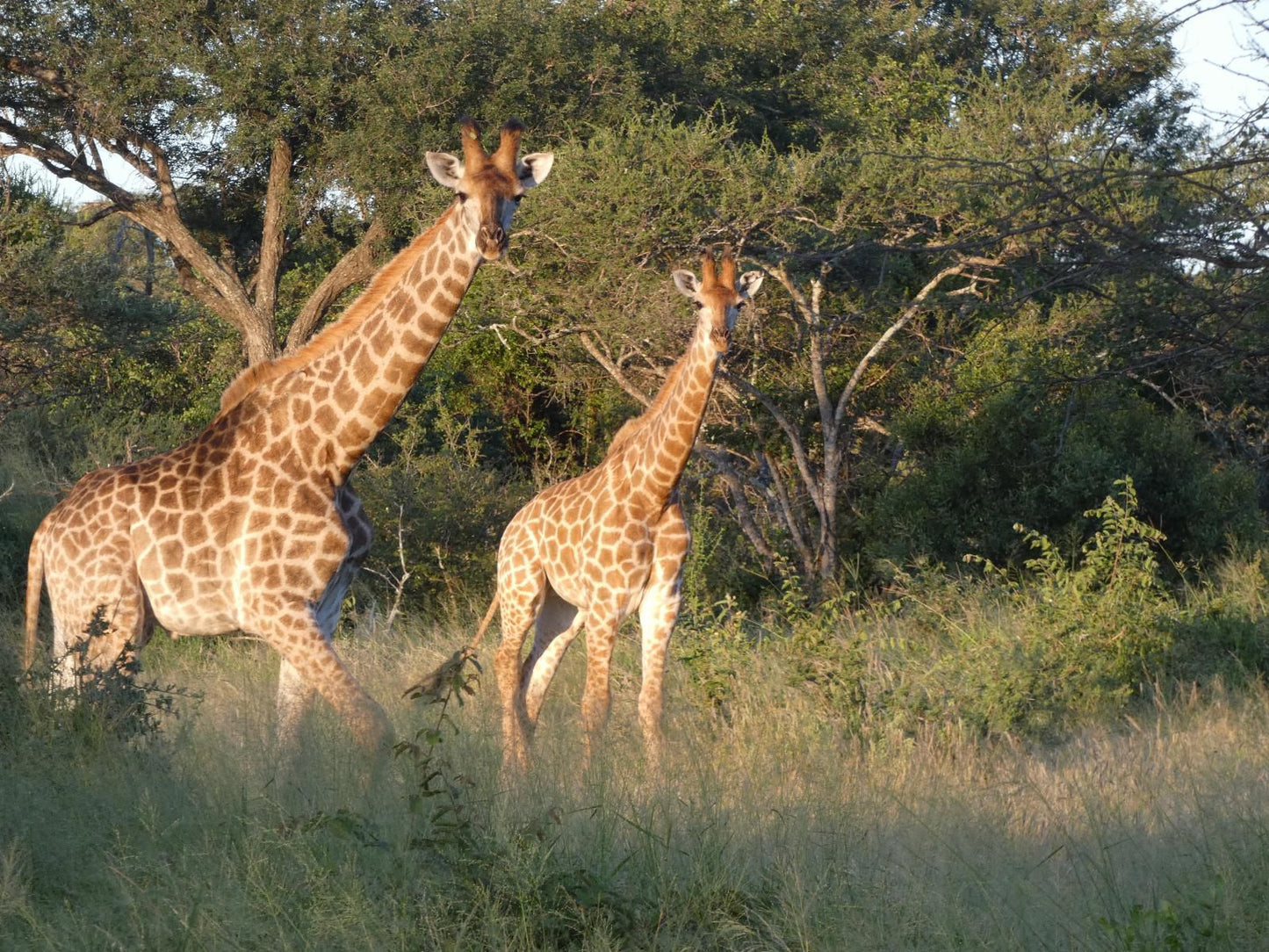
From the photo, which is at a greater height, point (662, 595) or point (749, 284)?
point (749, 284)

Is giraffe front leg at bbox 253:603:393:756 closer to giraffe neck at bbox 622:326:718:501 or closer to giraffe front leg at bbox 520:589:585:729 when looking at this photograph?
giraffe front leg at bbox 520:589:585:729

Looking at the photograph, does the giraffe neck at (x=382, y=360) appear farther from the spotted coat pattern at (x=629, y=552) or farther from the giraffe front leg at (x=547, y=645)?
the giraffe front leg at (x=547, y=645)

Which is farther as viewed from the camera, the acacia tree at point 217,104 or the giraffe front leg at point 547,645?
the acacia tree at point 217,104

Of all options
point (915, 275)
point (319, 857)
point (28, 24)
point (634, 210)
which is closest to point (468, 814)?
point (319, 857)

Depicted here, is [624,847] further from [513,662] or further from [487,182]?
[513,662]

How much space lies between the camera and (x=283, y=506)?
6.02 meters

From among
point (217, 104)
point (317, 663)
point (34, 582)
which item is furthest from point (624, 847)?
point (217, 104)

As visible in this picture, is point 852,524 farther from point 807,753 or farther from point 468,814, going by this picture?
point 468,814

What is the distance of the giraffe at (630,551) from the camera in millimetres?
7191

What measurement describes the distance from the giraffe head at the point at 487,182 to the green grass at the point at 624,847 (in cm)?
199

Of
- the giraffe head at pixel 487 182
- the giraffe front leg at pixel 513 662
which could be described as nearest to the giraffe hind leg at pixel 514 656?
the giraffe front leg at pixel 513 662

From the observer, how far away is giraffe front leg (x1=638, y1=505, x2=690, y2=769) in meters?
7.12

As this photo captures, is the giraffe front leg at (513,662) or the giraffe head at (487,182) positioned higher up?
the giraffe head at (487,182)

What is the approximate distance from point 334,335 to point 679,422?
1.86m
